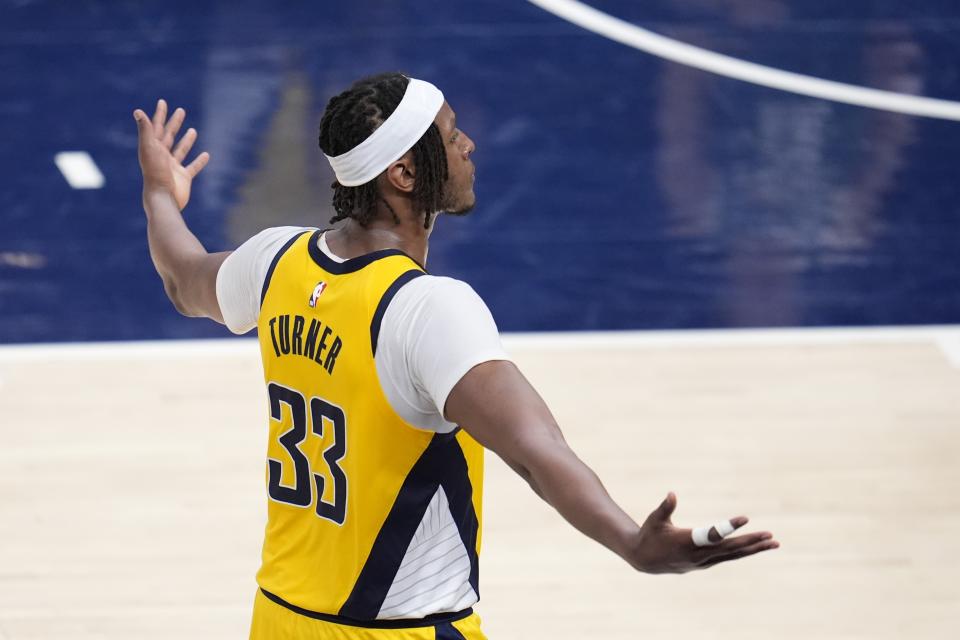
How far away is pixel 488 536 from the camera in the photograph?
4.59 m

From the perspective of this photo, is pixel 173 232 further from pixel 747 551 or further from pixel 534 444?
pixel 747 551

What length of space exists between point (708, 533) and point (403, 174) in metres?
0.89

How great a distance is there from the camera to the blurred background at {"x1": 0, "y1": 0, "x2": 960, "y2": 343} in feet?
20.5

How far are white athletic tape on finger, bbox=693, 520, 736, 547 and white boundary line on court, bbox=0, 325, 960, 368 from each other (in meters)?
4.11

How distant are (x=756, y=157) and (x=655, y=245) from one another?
0.99 m

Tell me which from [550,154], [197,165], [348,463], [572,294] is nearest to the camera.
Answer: [348,463]

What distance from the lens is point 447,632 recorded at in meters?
2.41

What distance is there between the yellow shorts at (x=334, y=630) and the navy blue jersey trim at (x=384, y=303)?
19.8 inches

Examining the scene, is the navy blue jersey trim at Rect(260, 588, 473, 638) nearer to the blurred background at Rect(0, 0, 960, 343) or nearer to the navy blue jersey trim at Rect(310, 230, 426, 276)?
the navy blue jersey trim at Rect(310, 230, 426, 276)

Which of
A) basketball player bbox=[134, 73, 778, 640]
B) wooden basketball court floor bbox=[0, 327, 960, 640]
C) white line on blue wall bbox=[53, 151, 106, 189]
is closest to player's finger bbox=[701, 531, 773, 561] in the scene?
basketball player bbox=[134, 73, 778, 640]

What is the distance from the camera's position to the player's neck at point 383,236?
2.38 meters

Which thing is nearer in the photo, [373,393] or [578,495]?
[578,495]

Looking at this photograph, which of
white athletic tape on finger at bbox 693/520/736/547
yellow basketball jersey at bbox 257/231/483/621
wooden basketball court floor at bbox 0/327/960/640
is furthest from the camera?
wooden basketball court floor at bbox 0/327/960/640

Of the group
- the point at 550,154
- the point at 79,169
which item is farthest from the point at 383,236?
the point at 79,169
